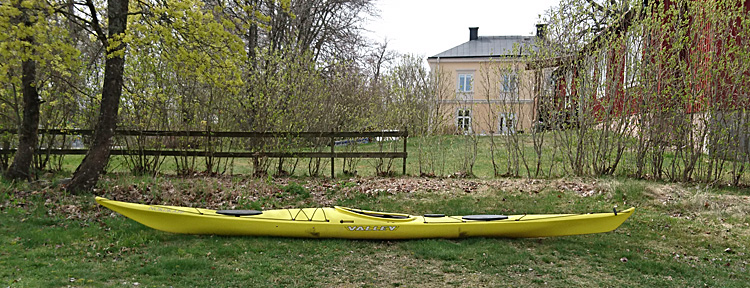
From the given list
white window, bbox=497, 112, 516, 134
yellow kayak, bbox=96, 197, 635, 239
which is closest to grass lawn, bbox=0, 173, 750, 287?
yellow kayak, bbox=96, 197, 635, 239

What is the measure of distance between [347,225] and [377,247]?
16.7 inches

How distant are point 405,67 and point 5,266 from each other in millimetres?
14170

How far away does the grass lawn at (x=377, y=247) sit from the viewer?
408 centimetres

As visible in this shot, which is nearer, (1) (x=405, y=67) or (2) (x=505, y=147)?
(2) (x=505, y=147)

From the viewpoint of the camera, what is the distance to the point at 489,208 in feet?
22.0

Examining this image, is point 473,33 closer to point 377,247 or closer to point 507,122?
point 507,122

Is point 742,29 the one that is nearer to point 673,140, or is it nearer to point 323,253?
point 673,140

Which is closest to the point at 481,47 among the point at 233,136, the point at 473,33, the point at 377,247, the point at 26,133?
the point at 473,33

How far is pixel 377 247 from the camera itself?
5.08 m

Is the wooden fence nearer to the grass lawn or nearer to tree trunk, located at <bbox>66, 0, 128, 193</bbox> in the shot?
the grass lawn

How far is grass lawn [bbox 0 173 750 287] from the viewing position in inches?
161

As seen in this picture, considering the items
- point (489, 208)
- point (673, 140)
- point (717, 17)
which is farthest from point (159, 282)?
point (717, 17)

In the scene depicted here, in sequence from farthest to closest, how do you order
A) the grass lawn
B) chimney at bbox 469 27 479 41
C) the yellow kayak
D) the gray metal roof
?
chimney at bbox 469 27 479 41 → the gray metal roof → the yellow kayak → the grass lawn

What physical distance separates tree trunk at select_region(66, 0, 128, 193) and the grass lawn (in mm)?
262
